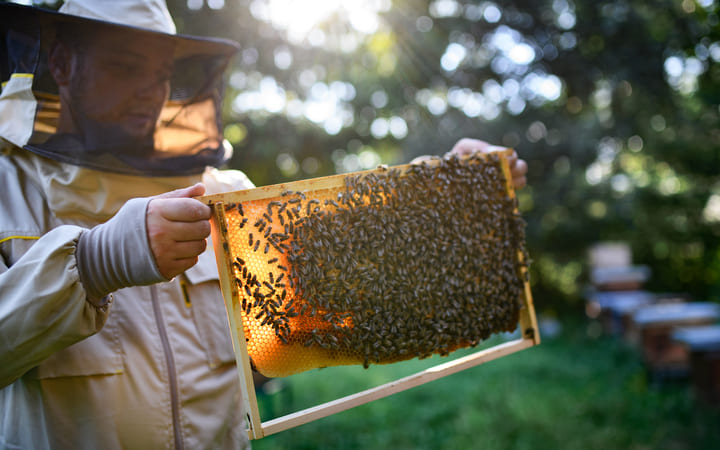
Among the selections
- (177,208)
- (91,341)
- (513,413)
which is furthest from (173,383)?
(513,413)

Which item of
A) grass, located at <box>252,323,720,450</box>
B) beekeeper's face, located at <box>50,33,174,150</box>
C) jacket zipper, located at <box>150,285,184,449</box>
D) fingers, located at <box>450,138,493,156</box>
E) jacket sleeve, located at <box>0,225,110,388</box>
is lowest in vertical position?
grass, located at <box>252,323,720,450</box>

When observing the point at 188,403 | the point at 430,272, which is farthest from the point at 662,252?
the point at 188,403

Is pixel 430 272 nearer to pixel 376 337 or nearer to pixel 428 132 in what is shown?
pixel 376 337

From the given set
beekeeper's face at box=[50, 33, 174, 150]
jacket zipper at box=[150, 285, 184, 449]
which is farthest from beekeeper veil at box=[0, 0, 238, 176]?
jacket zipper at box=[150, 285, 184, 449]

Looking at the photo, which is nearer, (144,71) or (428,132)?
(144,71)

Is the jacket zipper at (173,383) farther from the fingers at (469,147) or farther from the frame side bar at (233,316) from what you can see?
the fingers at (469,147)

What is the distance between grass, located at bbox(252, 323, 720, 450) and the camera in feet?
15.9

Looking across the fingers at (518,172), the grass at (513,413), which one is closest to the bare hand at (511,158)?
the fingers at (518,172)

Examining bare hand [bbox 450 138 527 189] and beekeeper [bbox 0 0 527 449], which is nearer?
beekeeper [bbox 0 0 527 449]

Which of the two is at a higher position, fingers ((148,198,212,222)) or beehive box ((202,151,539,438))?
fingers ((148,198,212,222))

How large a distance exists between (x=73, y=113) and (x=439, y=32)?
24.0 feet

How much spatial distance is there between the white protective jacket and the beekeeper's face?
0.20 m

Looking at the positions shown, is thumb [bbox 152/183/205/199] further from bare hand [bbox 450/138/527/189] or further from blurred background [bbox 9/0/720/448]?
blurred background [bbox 9/0/720/448]

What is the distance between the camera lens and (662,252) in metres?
13.2
